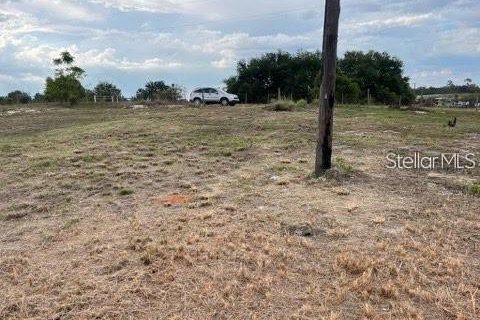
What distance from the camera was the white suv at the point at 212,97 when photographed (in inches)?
958

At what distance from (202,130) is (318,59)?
31287 mm

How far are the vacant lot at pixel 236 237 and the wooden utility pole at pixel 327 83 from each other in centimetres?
36

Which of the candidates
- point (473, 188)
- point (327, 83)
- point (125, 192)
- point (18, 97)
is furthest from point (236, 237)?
point (18, 97)

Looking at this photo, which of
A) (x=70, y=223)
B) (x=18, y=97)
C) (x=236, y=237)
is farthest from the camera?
(x=18, y=97)

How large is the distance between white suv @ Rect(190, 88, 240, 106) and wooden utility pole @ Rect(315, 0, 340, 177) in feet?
58.5

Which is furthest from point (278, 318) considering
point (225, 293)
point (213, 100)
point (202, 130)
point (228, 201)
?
point (213, 100)

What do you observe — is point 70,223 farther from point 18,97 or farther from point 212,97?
point 18,97

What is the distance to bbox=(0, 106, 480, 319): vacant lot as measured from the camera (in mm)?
3154

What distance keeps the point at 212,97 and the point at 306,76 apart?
16.3 metres

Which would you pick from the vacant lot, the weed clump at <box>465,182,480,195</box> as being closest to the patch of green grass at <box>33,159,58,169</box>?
the vacant lot

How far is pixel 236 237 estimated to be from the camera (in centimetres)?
429

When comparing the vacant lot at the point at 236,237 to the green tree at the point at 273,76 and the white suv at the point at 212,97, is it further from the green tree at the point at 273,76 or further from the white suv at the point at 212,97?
the green tree at the point at 273,76

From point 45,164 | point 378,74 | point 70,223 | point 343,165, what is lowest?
point 70,223

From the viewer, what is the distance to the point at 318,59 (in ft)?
135
